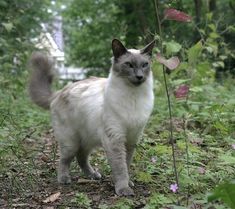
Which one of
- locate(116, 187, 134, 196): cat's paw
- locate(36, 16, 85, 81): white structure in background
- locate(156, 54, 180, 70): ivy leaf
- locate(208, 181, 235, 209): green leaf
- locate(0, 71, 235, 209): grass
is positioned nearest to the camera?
locate(208, 181, 235, 209): green leaf

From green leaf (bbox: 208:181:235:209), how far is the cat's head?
5.41ft

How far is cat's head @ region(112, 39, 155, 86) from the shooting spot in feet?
13.5

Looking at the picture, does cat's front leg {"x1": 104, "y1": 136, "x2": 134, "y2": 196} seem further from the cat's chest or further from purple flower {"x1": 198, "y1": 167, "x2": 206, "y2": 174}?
purple flower {"x1": 198, "y1": 167, "x2": 206, "y2": 174}

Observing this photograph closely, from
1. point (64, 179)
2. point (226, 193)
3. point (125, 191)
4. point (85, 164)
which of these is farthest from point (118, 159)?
point (226, 193)

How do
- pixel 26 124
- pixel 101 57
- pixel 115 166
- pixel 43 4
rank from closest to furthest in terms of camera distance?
pixel 115 166
pixel 26 124
pixel 43 4
pixel 101 57

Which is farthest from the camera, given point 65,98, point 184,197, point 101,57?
point 101,57

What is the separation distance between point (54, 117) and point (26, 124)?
234cm

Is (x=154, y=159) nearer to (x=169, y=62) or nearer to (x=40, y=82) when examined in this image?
(x=40, y=82)

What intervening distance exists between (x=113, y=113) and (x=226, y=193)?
63.6 inches

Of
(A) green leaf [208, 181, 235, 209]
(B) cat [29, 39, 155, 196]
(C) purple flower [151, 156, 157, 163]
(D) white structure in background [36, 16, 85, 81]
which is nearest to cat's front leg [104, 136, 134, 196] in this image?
(B) cat [29, 39, 155, 196]

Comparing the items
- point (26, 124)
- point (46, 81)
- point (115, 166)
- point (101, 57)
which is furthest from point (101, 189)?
point (101, 57)

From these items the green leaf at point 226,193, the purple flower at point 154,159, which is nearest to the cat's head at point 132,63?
the purple flower at point 154,159

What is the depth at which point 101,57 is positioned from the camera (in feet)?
62.4

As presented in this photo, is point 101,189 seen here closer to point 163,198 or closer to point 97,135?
point 97,135
